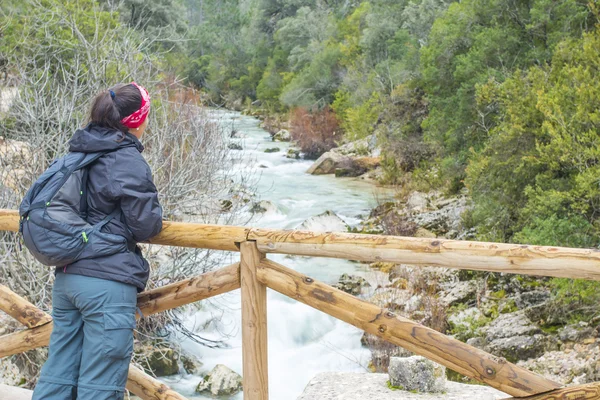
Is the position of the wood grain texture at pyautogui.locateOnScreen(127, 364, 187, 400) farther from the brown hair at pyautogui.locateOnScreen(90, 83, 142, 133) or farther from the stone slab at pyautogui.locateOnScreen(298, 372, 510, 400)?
the stone slab at pyautogui.locateOnScreen(298, 372, 510, 400)

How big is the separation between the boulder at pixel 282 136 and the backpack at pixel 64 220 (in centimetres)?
2592

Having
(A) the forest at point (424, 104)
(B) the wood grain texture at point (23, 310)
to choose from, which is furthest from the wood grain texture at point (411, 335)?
(A) the forest at point (424, 104)

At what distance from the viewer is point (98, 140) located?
254 centimetres

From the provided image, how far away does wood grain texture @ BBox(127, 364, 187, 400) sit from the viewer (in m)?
3.10

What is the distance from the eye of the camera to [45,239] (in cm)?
249

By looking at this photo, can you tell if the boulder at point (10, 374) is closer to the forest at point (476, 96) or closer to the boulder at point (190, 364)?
the boulder at point (190, 364)

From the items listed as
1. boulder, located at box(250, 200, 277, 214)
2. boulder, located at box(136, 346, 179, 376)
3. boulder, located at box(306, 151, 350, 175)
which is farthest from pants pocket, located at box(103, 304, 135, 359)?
boulder, located at box(306, 151, 350, 175)

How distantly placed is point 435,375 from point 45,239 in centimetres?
337

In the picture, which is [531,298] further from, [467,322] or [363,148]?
[363,148]

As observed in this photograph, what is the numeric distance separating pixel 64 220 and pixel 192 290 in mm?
713

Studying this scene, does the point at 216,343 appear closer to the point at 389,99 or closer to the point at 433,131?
the point at 433,131

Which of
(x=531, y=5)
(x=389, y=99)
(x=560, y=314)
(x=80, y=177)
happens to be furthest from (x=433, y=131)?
(x=80, y=177)

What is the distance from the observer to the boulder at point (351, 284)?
35.2 feet

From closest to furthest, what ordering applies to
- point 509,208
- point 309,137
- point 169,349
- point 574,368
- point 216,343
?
point 574,368, point 169,349, point 216,343, point 509,208, point 309,137
